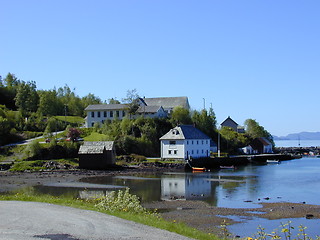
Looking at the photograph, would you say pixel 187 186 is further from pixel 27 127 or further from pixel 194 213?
pixel 27 127

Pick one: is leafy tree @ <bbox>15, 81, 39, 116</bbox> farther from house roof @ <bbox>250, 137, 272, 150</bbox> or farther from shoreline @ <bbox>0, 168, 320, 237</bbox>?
shoreline @ <bbox>0, 168, 320, 237</bbox>

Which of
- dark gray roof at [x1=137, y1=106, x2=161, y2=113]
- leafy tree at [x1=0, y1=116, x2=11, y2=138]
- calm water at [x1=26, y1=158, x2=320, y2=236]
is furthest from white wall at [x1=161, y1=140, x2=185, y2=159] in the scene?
leafy tree at [x1=0, y1=116, x2=11, y2=138]

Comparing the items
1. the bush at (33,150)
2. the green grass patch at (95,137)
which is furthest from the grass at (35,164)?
the green grass patch at (95,137)

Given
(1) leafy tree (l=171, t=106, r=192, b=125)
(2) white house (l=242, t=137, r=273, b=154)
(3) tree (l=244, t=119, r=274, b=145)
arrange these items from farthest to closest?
(3) tree (l=244, t=119, r=274, b=145) → (2) white house (l=242, t=137, r=273, b=154) → (1) leafy tree (l=171, t=106, r=192, b=125)

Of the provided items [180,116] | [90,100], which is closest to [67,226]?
[180,116]

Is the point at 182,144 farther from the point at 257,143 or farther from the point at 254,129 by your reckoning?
the point at 254,129

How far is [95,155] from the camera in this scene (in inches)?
2709

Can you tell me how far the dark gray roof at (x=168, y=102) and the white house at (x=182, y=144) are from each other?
28.3 metres

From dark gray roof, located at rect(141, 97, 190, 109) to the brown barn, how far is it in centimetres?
4337

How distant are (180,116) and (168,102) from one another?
13.9m

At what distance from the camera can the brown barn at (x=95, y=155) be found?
2702 inches

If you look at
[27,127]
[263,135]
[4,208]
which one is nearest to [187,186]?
[4,208]

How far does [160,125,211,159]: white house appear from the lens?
259 feet

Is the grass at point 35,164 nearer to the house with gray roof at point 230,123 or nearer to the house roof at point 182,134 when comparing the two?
the house roof at point 182,134
